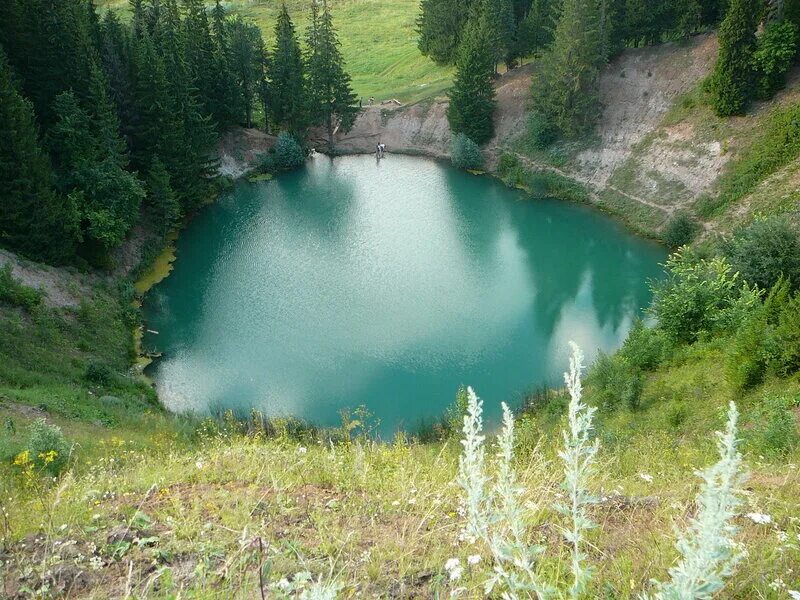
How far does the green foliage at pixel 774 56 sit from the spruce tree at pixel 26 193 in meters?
43.9

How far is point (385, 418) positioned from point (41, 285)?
58.1ft

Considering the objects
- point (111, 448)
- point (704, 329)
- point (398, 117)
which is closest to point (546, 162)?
point (398, 117)

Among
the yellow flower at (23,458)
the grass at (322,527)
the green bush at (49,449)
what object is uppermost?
the grass at (322,527)

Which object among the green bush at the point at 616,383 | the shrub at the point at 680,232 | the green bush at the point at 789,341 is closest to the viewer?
the green bush at the point at 789,341

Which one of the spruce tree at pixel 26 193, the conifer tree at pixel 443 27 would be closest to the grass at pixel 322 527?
the spruce tree at pixel 26 193

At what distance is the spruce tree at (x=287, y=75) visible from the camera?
55.8 m

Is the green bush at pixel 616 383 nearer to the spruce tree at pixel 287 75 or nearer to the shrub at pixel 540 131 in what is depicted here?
the shrub at pixel 540 131

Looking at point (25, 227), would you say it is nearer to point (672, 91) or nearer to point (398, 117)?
point (398, 117)

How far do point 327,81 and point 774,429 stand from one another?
51.3m

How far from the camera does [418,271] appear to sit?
126ft

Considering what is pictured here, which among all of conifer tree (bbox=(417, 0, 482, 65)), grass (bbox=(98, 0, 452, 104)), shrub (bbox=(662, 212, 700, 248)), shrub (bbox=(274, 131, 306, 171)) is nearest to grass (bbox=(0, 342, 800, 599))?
shrub (bbox=(662, 212, 700, 248))

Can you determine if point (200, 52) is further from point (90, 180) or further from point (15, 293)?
point (15, 293)

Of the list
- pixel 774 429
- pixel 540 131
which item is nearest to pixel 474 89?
pixel 540 131

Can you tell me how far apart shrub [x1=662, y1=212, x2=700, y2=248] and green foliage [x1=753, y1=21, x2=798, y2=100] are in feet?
36.2
